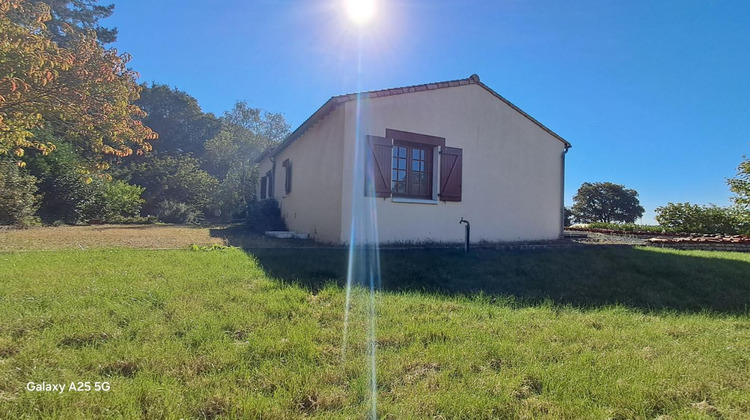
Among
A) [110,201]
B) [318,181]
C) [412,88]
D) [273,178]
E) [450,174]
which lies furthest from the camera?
[110,201]

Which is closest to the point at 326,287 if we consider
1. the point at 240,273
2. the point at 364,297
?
the point at 364,297

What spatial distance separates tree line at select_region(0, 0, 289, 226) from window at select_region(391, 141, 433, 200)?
4.52 metres

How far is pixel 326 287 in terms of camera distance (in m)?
3.57

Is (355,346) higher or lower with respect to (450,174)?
lower

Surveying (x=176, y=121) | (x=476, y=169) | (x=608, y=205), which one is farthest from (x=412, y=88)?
(x=176, y=121)

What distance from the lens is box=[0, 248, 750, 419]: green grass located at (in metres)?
1.58

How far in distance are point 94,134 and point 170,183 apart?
64.6ft

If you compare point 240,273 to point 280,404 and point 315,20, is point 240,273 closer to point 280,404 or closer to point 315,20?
point 280,404

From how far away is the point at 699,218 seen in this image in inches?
525

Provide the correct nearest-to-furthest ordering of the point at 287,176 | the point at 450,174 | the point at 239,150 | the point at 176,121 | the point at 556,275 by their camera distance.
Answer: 1. the point at 556,275
2. the point at 450,174
3. the point at 287,176
4. the point at 239,150
5. the point at 176,121

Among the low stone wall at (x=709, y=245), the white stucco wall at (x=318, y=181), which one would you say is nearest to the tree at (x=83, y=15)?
the white stucco wall at (x=318, y=181)

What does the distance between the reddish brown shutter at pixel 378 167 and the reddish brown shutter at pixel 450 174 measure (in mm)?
1352

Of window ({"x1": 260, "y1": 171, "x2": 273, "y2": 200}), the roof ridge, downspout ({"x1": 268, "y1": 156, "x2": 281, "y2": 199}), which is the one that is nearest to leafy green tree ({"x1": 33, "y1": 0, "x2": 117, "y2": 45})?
window ({"x1": 260, "y1": 171, "x2": 273, "y2": 200})

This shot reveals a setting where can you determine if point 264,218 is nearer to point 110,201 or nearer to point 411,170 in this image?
point 411,170
